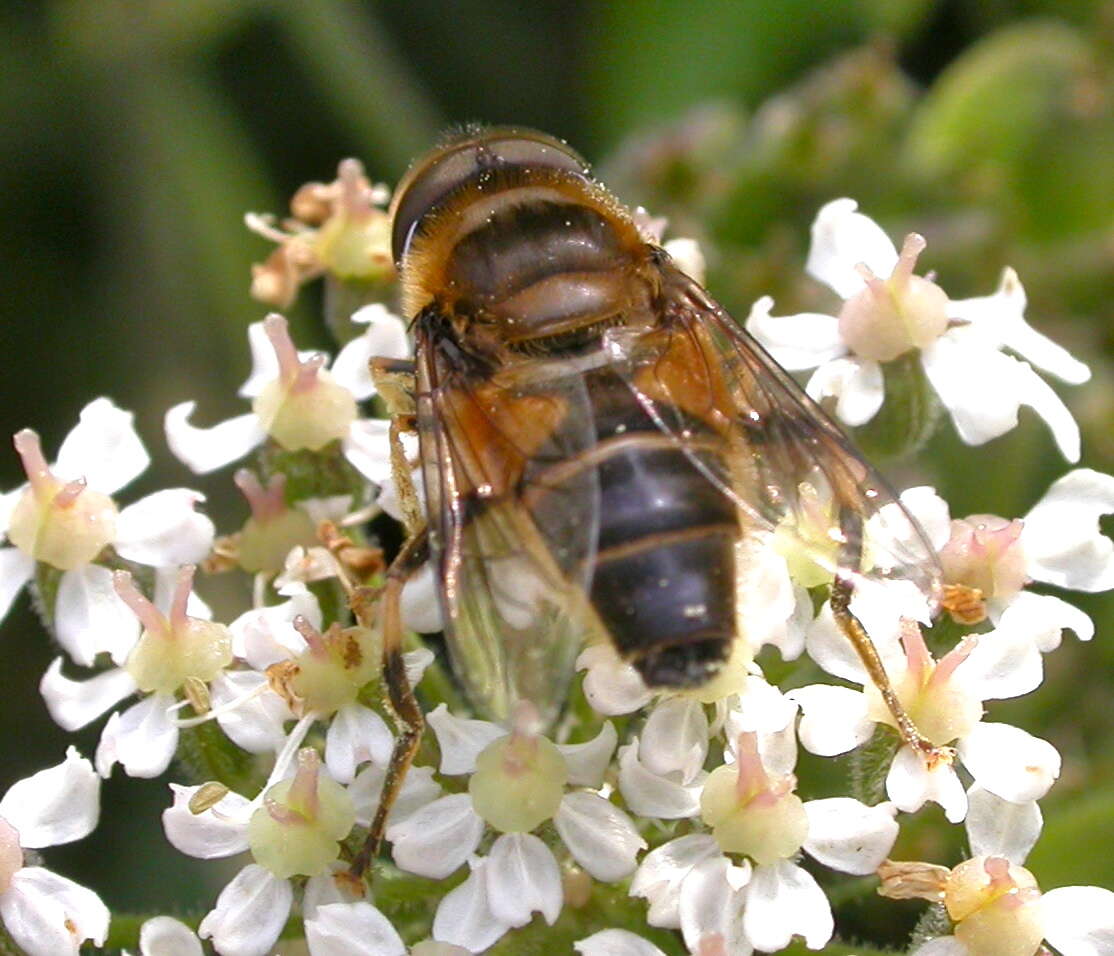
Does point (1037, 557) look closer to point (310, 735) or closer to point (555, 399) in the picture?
point (555, 399)

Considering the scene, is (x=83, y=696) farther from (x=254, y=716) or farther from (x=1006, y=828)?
(x=1006, y=828)

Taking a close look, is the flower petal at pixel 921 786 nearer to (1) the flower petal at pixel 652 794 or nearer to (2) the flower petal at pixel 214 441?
(1) the flower petal at pixel 652 794

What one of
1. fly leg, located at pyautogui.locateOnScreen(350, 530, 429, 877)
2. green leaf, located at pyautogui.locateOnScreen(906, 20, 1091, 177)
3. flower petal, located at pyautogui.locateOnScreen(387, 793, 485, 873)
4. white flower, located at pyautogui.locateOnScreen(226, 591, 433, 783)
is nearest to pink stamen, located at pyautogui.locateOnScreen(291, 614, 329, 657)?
white flower, located at pyautogui.locateOnScreen(226, 591, 433, 783)

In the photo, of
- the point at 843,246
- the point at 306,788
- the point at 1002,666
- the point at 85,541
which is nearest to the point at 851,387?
the point at 843,246

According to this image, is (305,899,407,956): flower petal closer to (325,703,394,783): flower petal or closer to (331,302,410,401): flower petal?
(325,703,394,783): flower petal

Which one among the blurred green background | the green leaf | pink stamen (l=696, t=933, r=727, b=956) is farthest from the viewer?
the green leaf

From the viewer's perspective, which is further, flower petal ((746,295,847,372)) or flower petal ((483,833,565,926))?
flower petal ((746,295,847,372))
